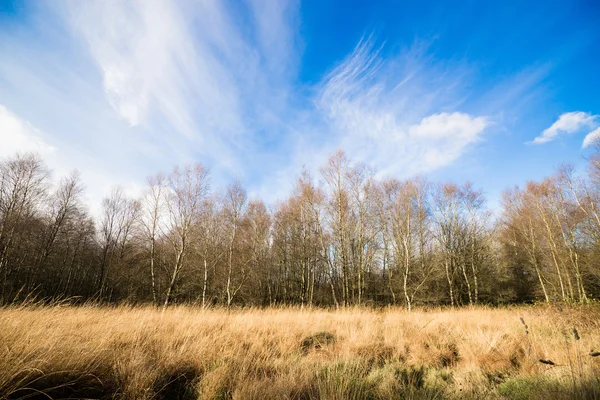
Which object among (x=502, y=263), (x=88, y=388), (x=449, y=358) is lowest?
(x=449, y=358)

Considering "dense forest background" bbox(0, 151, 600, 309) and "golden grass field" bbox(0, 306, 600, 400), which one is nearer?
"golden grass field" bbox(0, 306, 600, 400)

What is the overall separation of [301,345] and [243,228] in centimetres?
1605

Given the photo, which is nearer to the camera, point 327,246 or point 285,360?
point 285,360

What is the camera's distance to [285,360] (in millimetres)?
4152

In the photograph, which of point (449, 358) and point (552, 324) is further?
point (552, 324)

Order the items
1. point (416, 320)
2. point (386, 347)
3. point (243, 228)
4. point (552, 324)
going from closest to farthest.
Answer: point (386, 347), point (552, 324), point (416, 320), point (243, 228)

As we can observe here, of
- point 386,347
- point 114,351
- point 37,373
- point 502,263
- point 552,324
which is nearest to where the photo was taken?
point 37,373

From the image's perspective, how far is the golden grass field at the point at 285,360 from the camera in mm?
2506

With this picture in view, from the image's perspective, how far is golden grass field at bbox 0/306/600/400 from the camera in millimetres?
2506

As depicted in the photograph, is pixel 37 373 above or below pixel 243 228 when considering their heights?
below

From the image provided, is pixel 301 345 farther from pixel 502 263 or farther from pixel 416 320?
pixel 502 263

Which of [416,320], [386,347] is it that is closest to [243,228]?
[416,320]

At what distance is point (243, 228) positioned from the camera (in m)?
20.4

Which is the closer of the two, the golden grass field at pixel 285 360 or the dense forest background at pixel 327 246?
the golden grass field at pixel 285 360
